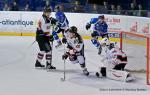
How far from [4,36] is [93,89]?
633 cm

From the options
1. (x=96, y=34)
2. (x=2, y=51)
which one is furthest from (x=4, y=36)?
(x=96, y=34)

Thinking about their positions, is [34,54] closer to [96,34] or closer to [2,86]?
[96,34]

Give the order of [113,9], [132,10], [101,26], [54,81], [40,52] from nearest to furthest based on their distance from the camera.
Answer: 1. [54,81]
2. [40,52]
3. [101,26]
4. [132,10]
5. [113,9]

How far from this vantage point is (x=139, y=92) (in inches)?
260

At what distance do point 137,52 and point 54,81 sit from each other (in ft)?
5.32

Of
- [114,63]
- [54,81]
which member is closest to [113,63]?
[114,63]

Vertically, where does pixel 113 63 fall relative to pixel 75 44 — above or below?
below

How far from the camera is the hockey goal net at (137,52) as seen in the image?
7375mm

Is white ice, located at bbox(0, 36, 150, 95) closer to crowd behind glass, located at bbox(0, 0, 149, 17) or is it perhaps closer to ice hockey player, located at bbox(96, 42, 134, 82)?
ice hockey player, located at bbox(96, 42, 134, 82)

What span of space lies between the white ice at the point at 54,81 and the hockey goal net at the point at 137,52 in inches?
6.7

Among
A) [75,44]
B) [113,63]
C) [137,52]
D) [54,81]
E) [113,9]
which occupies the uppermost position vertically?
[113,9]

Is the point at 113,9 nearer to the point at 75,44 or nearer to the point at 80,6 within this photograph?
the point at 80,6

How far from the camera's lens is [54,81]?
729 centimetres

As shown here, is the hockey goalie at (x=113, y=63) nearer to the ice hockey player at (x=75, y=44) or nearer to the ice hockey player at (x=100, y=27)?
the ice hockey player at (x=75, y=44)
